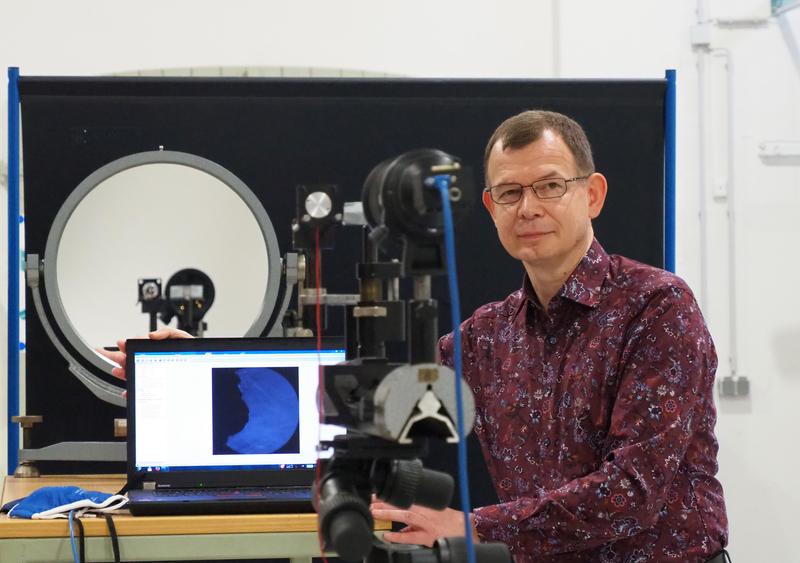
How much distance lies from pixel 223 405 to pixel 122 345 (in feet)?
0.87

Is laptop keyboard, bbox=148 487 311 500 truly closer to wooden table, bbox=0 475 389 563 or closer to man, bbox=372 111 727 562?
wooden table, bbox=0 475 389 563

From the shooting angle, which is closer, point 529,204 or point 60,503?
point 529,204

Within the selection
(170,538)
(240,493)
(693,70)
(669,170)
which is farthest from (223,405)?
(693,70)

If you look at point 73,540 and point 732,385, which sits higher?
point 732,385

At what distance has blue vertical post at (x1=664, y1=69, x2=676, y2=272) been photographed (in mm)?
2801

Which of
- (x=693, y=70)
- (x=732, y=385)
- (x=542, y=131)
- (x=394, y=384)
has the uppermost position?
(x=693, y=70)

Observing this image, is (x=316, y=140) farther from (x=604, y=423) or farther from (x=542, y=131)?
(x=604, y=423)

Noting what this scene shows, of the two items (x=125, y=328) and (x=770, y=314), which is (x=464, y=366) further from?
(x=770, y=314)

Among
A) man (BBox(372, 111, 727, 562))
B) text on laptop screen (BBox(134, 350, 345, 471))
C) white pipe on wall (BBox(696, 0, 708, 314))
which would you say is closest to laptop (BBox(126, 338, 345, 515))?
text on laptop screen (BBox(134, 350, 345, 471))

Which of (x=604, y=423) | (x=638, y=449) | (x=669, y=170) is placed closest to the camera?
(x=638, y=449)

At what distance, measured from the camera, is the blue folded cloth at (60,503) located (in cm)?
192

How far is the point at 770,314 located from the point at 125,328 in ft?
6.54

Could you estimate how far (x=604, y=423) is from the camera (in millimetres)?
1650

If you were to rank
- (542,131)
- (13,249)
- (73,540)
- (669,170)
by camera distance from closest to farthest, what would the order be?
(542,131), (73,540), (13,249), (669,170)
